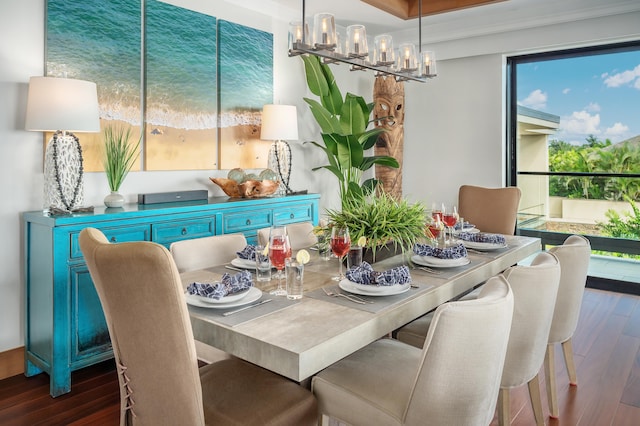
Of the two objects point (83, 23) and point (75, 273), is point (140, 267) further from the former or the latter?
point (83, 23)

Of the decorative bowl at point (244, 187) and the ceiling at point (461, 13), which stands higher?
the ceiling at point (461, 13)

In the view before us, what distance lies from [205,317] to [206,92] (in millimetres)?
2623

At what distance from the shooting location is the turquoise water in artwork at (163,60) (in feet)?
9.50

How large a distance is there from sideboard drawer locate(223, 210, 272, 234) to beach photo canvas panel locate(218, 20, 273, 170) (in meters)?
0.59

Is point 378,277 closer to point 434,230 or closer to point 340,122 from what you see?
point 434,230

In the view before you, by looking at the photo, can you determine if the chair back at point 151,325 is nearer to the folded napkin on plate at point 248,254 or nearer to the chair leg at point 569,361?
the folded napkin on plate at point 248,254

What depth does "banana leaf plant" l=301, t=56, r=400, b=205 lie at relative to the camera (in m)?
4.37

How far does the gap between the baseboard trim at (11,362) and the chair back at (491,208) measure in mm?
3097

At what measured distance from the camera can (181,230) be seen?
3.04 metres

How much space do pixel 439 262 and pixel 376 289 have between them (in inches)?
21.5

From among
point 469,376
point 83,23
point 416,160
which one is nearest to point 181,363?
Answer: point 469,376

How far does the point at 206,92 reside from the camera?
369cm

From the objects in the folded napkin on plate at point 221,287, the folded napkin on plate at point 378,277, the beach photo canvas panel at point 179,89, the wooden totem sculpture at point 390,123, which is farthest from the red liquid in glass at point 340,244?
the wooden totem sculpture at point 390,123

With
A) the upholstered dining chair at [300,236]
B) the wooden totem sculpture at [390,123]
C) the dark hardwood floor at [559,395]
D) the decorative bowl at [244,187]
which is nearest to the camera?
the dark hardwood floor at [559,395]
